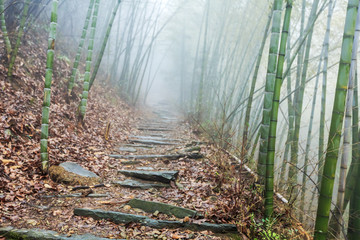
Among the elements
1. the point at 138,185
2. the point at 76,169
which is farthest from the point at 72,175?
the point at 138,185

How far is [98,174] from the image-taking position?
3582 millimetres

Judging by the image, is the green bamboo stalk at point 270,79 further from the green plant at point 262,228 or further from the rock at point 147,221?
the rock at point 147,221

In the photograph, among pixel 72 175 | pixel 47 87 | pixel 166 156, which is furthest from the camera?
pixel 166 156

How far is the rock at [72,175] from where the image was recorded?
3.15 m

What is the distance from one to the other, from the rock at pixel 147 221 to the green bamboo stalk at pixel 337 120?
786mm

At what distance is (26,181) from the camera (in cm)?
287

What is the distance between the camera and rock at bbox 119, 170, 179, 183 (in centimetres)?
346

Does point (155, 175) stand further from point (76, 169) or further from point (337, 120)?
point (337, 120)

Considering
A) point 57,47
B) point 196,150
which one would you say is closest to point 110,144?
point 196,150

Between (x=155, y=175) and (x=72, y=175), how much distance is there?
1.07 m

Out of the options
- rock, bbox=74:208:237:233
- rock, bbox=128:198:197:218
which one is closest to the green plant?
rock, bbox=74:208:237:233

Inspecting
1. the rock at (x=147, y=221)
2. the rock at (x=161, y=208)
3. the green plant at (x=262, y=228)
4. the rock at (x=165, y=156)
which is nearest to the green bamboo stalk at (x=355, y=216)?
the green plant at (x=262, y=228)

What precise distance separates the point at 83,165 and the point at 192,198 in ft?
5.66

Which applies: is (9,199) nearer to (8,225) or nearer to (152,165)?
(8,225)
